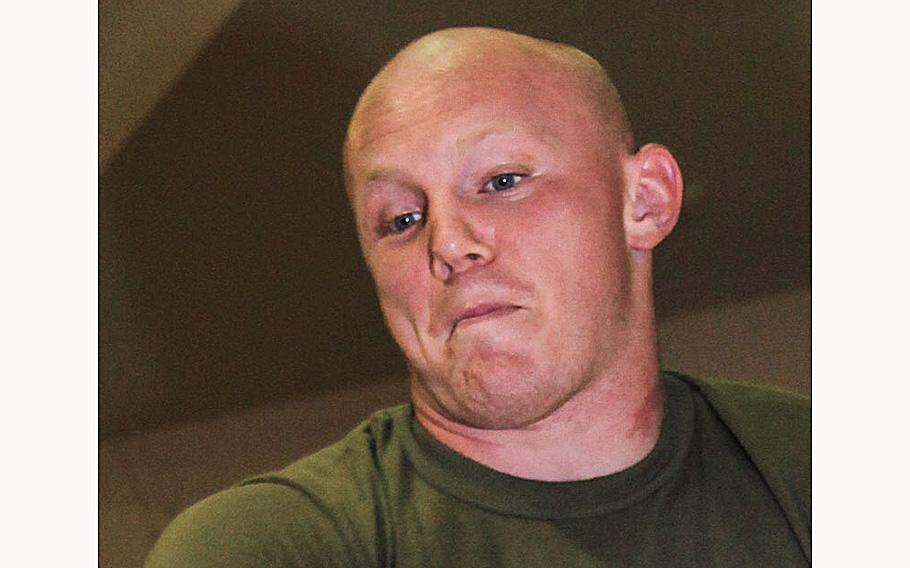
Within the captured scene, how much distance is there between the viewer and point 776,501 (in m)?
1.66

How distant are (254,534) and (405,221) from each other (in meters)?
0.42

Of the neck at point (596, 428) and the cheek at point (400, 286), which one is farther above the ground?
the cheek at point (400, 286)

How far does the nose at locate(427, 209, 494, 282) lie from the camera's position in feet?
5.22

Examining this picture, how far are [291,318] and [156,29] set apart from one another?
0.43 metres

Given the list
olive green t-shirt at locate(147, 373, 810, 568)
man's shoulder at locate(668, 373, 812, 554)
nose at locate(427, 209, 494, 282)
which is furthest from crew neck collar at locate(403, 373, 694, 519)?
nose at locate(427, 209, 494, 282)

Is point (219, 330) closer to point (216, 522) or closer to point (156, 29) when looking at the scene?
point (216, 522)

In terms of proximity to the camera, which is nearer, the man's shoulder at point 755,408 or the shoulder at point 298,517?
the shoulder at point 298,517

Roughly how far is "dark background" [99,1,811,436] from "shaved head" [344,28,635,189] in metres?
0.02

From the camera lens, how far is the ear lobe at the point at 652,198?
1663 mm

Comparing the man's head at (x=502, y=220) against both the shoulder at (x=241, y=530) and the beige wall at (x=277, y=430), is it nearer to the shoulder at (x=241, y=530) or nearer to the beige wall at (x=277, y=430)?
the beige wall at (x=277, y=430)

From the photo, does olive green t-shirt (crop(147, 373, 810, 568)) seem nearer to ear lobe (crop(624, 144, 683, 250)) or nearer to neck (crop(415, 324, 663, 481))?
neck (crop(415, 324, 663, 481))

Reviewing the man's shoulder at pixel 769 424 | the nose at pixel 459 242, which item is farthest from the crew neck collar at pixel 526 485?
the nose at pixel 459 242

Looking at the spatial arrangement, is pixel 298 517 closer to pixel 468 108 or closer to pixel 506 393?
pixel 506 393

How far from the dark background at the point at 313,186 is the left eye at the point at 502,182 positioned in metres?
0.19
